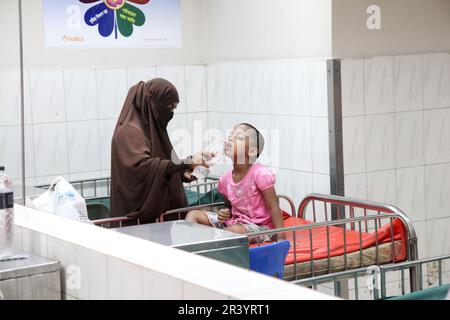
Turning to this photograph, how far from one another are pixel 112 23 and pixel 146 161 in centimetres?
139

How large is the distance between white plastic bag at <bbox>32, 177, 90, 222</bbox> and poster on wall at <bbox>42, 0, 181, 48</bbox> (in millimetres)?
1455

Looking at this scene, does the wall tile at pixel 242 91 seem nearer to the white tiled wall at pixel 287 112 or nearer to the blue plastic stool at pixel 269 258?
the white tiled wall at pixel 287 112

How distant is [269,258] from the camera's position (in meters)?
2.53

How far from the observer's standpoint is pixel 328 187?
390 centimetres

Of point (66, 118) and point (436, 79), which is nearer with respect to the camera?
point (436, 79)

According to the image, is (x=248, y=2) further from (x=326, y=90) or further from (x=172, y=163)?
(x=172, y=163)

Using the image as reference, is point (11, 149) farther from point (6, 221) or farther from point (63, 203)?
point (6, 221)

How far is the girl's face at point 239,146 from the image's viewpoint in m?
3.48

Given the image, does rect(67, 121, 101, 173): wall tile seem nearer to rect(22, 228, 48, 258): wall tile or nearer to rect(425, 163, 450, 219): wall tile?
rect(425, 163, 450, 219): wall tile

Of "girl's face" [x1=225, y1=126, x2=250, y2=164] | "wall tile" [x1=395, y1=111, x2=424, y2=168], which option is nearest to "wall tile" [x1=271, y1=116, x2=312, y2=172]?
"wall tile" [x1=395, y1=111, x2=424, y2=168]

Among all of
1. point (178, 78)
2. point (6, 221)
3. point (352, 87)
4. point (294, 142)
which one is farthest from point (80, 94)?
point (6, 221)

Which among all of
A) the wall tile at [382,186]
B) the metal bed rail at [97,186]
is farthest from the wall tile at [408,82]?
the metal bed rail at [97,186]
